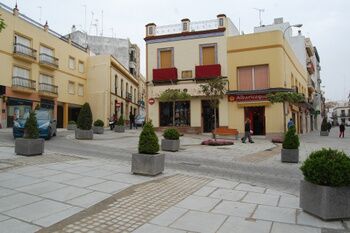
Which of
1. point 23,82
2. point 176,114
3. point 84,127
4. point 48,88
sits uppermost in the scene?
point 23,82

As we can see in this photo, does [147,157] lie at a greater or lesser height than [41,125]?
lesser

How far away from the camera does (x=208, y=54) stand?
27.2 m

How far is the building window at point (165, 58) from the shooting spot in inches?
1111

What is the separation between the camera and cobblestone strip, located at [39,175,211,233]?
4.82 metres

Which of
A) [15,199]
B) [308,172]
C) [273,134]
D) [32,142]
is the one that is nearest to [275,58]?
[273,134]

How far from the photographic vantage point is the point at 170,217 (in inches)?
211

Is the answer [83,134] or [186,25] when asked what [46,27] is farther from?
[83,134]

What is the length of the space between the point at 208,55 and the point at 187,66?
196 centimetres

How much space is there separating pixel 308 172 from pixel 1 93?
85.2 ft

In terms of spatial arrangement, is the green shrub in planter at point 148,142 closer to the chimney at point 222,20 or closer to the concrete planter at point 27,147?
the concrete planter at point 27,147

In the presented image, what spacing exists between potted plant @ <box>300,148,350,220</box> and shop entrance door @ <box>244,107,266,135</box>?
2088 centimetres

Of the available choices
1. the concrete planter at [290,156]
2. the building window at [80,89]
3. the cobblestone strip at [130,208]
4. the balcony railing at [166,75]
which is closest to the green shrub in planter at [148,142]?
the cobblestone strip at [130,208]

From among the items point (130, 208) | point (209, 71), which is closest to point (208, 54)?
point (209, 71)

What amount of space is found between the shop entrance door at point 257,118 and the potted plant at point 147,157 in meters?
18.3
